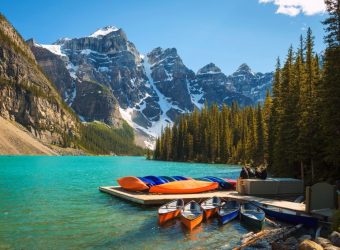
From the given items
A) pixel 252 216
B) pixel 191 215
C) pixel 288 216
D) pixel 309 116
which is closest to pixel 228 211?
pixel 252 216

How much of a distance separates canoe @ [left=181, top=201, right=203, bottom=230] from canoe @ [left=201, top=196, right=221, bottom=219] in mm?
505

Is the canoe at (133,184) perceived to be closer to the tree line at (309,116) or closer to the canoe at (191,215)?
the canoe at (191,215)

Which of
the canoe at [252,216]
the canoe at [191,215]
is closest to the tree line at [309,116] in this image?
the canoe at [252,216]

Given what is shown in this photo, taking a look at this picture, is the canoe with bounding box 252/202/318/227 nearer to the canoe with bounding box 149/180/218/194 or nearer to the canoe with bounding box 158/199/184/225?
the canoe with bounding box 158/199/184/225

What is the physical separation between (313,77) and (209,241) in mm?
32908

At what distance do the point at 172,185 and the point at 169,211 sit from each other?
10.1 m

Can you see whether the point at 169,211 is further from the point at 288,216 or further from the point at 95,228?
the point at 288,216

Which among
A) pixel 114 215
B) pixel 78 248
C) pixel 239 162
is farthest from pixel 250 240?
pixel 239 162

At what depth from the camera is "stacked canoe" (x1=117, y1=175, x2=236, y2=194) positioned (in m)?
36.0

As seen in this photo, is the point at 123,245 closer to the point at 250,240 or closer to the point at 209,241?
the point at 209,241

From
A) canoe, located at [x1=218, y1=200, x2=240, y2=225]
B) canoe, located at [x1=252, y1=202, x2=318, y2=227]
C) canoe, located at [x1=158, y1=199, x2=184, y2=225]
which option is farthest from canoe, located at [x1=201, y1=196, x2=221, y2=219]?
Answer: canoe, located at [x1=252, y1=202, x2=318, y2=227]

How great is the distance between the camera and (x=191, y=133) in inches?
6634

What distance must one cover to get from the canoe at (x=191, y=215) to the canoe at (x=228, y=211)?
1.47 metres

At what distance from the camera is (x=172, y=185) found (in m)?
36.4
